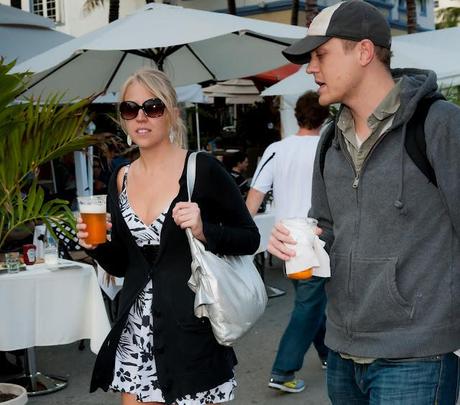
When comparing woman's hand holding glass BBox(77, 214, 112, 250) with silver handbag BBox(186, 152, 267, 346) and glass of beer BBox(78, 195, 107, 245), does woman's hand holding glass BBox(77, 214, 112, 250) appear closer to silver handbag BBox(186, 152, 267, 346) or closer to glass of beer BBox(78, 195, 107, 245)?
glass of beer BBox(78, 195, 107, 245)

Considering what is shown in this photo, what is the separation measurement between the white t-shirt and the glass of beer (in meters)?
2.79

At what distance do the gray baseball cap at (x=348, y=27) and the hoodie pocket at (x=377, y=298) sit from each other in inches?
28.0

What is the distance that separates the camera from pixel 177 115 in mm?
3543

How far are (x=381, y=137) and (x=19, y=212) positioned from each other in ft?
10.2

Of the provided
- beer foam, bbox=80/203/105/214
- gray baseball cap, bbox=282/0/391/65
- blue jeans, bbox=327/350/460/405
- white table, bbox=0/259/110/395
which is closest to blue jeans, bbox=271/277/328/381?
white table, bbox=0/259/110/395

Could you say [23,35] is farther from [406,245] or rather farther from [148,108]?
[406,245]

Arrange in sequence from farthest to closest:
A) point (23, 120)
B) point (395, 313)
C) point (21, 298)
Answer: point (21, 298), point (23, 120), point (395, 313)

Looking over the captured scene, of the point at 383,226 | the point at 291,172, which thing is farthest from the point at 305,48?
the point at 291,172

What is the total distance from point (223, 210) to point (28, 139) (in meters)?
2.00

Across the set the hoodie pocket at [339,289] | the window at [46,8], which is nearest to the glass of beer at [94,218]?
the hoodie pocket at [339,289]

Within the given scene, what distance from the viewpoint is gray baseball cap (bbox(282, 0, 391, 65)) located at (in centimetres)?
266

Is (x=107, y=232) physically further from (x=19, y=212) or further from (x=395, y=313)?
(x=19, y=212)

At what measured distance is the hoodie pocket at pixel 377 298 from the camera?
2549mm

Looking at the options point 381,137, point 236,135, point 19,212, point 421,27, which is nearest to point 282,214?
point 19,212
